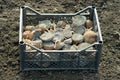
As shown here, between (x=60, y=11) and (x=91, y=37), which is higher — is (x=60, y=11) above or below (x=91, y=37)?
above

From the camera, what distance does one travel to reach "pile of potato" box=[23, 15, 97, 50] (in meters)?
3.02

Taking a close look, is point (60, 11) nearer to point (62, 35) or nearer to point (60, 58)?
point (62, 35)

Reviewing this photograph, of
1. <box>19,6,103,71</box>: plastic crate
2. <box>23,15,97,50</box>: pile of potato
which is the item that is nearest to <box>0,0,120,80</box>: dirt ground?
<box>19,6,103,71</box>: plastic crate

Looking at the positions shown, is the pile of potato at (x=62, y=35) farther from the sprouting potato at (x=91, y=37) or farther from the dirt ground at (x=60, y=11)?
the dirt ground at (x=60, y=11)

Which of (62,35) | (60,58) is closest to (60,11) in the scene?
(62,35)

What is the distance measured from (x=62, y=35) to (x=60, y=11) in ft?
2.00

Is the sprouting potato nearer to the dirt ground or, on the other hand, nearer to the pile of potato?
the pile of potato

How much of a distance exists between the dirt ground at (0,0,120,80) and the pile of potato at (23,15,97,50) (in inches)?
8.1

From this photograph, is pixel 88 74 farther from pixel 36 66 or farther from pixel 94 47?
pixel 36 66

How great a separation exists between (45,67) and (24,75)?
0.59ft

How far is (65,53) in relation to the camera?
2877mm

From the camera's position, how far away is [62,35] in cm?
311

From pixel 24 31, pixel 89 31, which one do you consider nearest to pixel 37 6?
pixel 24 31

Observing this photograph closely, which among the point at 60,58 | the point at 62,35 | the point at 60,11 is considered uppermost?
the point at 60,11
